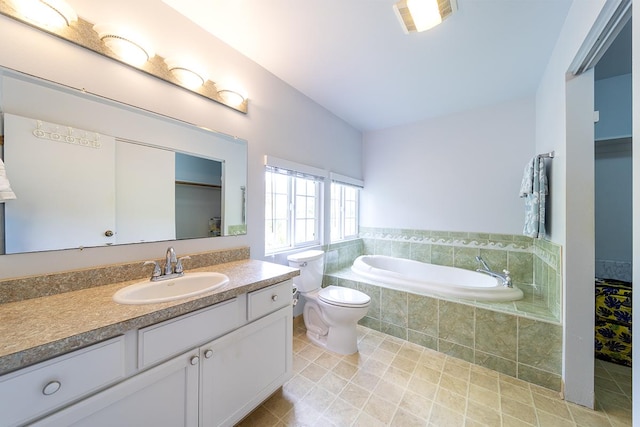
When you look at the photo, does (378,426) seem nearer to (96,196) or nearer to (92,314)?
(92,314)

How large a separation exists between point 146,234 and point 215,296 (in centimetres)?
66

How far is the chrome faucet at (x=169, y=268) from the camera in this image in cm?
124

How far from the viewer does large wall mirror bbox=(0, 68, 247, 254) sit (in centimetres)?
98

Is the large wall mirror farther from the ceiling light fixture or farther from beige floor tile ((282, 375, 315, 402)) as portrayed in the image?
the ceiling light fixture

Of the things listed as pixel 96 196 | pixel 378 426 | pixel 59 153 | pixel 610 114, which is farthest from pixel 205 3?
pixel 610 114

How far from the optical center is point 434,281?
2.37 m

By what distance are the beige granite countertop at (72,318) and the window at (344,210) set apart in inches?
80.5

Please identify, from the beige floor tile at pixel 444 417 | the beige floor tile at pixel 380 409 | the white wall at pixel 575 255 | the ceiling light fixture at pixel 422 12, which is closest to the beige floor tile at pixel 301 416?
the beige floor tile at pixel 380 409

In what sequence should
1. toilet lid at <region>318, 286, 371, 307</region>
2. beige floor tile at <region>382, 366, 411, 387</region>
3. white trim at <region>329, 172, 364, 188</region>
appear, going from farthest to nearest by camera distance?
1. white trim at <region>329, 172, 364, 188</region>
2. toilet lid at <region>318, 286, 371, 307</region>
3. beige floor tile at <region>382, 366, 411, 387</region>

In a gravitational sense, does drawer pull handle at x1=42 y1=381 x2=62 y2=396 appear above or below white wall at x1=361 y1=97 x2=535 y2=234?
below

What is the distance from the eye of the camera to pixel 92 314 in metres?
0.82

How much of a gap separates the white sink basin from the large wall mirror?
288 millimetres

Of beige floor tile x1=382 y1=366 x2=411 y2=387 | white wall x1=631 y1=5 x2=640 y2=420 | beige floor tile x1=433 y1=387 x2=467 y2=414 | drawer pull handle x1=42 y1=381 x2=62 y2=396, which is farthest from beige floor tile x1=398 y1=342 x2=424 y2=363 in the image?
drawer pull handle x1=42 y1=381 x2=62 y2=396

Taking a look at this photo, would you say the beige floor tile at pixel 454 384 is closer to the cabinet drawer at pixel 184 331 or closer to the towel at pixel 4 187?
the cabinet drawer at pixel 184 331
